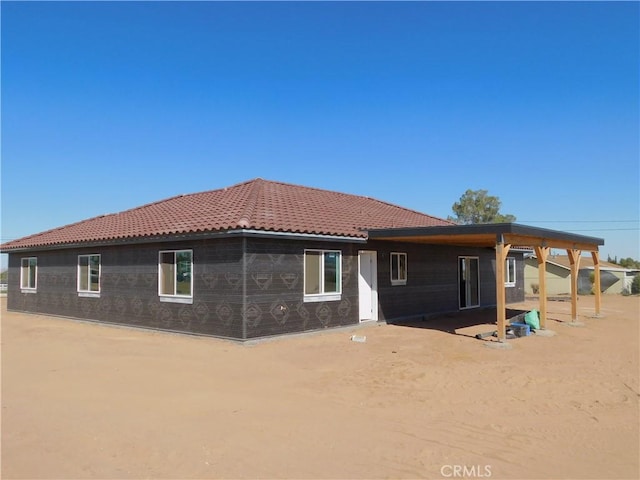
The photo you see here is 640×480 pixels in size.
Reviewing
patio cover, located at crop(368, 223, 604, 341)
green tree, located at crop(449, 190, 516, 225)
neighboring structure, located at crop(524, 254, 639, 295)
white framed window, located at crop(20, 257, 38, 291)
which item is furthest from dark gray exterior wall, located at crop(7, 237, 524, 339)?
green tree, located at crop(449, 190, 516, 225)

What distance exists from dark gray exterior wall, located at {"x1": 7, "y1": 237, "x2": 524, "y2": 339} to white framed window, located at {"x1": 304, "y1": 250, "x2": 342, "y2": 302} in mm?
179

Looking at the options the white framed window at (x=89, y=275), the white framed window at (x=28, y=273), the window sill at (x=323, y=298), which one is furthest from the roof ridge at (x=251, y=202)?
the white framed window at (x=28, y=273)

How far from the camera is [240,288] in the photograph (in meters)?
11.8

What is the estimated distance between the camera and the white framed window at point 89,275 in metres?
16.7

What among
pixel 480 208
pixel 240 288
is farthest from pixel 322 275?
pixel 480 208

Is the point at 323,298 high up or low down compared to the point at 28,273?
down

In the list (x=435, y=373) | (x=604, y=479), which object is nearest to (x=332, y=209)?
(x=435, y=373)

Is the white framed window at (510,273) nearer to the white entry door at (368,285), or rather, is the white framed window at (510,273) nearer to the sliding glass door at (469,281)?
the sliding glass door at (469,281)

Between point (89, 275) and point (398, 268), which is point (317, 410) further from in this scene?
point (89, 275)

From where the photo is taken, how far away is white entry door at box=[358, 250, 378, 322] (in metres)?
15.5

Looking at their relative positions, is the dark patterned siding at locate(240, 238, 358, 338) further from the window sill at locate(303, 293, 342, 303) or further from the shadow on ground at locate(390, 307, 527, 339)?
the shadow on ground at locate(390, 307, 527, 339)

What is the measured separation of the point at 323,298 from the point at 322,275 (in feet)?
2.05

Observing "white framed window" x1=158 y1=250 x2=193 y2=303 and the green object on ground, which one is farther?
the green object on ground

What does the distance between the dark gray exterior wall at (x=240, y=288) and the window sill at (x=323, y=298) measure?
0.36ft
